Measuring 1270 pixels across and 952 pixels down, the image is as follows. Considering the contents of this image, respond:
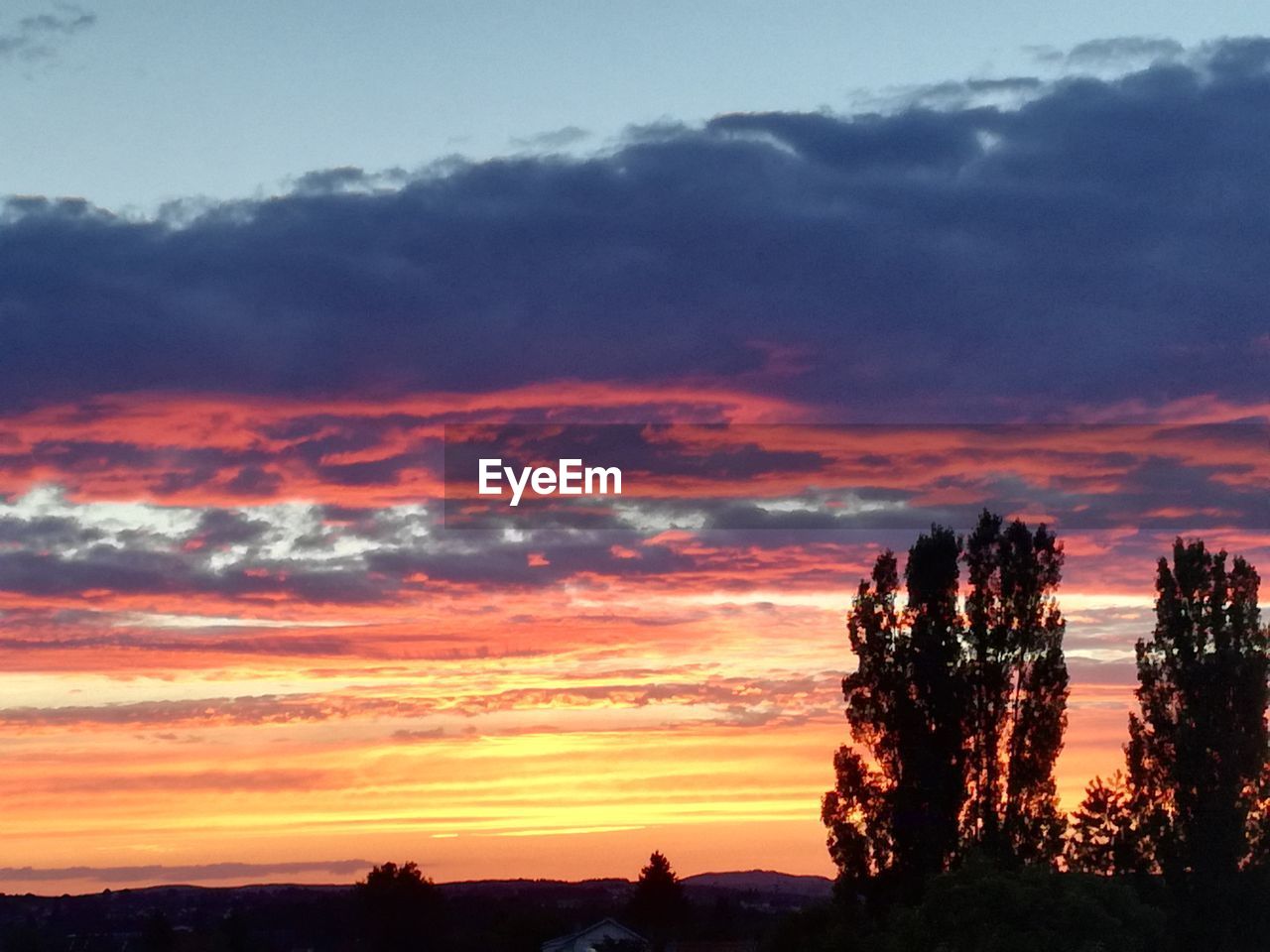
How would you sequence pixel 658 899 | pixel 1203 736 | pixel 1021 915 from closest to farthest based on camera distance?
1. pixel 1021 915
2. pixel 1203 736
3. pixel 658 899

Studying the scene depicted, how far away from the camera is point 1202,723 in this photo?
49875mm

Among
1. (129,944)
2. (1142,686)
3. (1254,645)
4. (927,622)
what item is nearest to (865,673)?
(927,622)

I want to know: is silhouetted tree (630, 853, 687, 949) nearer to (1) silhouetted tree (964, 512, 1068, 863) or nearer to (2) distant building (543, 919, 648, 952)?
(2) distant building (543, 919, 648, 952)

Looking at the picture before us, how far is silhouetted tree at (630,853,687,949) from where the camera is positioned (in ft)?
395

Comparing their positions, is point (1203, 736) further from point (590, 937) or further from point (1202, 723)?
point (590, 937)

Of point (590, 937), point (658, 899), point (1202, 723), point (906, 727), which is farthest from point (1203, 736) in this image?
point (658, 899)

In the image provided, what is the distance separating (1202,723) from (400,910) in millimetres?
83938

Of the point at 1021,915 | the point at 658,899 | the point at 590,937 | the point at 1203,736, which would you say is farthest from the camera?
the point at 658,899

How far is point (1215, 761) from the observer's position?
49219 millimetres

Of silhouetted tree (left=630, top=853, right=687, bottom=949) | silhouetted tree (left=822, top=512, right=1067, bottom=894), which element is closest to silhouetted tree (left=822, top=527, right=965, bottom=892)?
silhouetted tree (left=822, top=512, right=1067, bottom=894)

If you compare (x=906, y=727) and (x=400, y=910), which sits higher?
(x=906, y=727)

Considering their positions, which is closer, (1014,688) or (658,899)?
(1014,688)

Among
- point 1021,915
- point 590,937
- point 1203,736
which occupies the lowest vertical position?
point 590,937

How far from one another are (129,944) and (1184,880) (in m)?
110
